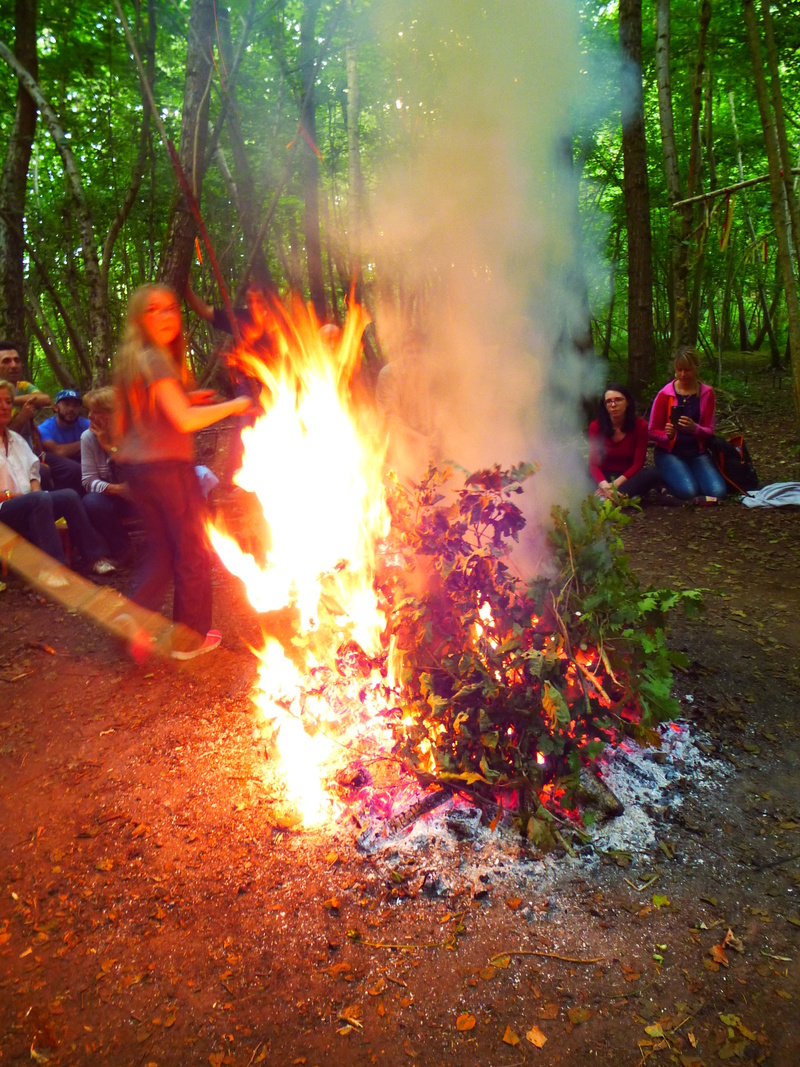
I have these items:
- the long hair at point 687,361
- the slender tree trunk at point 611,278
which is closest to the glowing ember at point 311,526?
the long hair at point 687,361

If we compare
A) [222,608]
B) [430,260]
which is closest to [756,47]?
[430,260]

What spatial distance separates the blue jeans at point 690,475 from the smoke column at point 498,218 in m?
1.46

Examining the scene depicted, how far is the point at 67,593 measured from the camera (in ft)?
17.1

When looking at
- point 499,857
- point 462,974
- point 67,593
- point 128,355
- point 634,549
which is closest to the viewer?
point 462,974

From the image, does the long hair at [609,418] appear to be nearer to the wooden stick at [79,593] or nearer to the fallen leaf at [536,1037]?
the wooden stick at [79,593]

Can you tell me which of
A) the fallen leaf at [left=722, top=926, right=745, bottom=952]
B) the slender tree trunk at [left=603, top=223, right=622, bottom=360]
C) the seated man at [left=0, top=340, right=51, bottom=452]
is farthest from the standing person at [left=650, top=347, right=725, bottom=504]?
the slender tree trunk at [left=603, top=223, right=622, bottom=360]

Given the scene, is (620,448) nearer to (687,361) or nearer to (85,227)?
(687,361)

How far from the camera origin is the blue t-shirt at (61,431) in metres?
6.33

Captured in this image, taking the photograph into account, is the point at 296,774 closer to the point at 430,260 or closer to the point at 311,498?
the point at 311,498

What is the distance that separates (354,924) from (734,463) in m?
6.01

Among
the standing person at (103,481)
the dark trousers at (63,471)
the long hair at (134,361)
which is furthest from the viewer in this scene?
the dark trousers at (63,471)

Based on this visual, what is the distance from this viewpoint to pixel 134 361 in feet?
11.2

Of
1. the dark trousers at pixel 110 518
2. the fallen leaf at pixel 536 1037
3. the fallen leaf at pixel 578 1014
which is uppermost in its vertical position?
the dark trousers at pixel 110 518

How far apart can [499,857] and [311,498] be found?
79.0 inches
